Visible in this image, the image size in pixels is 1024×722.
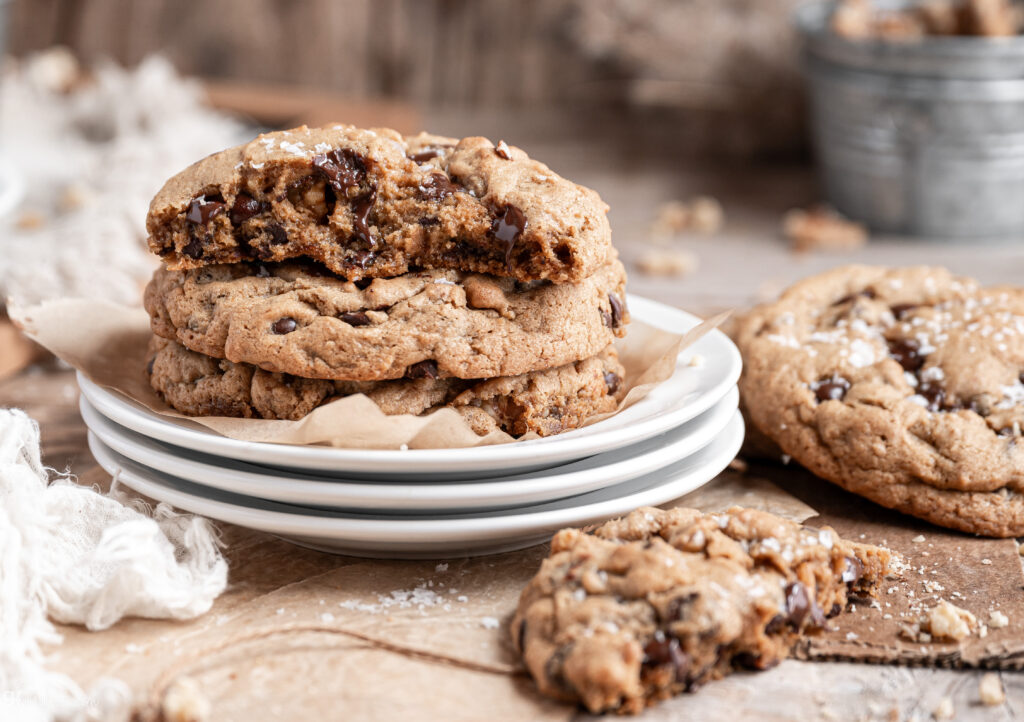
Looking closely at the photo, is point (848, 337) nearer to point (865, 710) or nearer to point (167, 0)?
point (865, 710)

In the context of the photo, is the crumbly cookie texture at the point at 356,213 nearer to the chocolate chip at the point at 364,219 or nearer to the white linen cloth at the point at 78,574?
the chocolate chip at the point at 364,219

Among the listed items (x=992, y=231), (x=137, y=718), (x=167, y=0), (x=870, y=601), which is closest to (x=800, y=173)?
(x=992, y=231)

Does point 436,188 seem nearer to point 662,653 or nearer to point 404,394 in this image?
point 404,394

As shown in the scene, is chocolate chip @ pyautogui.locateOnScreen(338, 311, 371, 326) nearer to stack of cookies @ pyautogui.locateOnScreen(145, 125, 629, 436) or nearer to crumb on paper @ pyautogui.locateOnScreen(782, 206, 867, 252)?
stack of cookies @ pyautogui.locateOnScreen(145, 125, 629, 436)

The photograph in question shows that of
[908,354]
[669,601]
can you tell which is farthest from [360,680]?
[908,354]

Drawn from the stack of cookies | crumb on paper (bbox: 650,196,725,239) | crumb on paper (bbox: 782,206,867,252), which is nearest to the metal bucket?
crumb on paper (bbox: 782,206,867,252)
